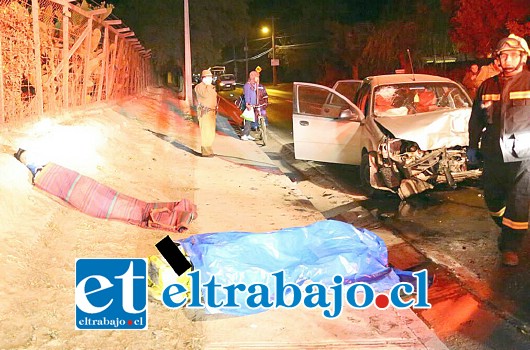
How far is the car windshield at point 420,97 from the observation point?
8977mm

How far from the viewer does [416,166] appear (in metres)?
7.86

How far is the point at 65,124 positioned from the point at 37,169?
350cm

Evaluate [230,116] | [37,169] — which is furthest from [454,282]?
[230,116]

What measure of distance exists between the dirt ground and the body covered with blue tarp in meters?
0.44

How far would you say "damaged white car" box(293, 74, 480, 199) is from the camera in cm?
778

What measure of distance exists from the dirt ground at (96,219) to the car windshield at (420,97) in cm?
209

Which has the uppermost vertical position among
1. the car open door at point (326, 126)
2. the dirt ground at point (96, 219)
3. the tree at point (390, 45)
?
the tree at point (390, 45)

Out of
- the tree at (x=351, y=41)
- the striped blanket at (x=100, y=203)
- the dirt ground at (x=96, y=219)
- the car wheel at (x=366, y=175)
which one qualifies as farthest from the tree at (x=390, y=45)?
the striped blanket at (x=100, y=203)

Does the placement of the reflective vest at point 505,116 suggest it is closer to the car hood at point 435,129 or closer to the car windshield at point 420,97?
the car hood at point 435,129

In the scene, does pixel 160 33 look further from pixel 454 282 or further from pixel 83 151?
pixel 454 282

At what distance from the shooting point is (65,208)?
572cm

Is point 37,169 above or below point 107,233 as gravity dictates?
above

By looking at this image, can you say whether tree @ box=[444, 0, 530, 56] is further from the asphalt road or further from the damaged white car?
the asphalt road

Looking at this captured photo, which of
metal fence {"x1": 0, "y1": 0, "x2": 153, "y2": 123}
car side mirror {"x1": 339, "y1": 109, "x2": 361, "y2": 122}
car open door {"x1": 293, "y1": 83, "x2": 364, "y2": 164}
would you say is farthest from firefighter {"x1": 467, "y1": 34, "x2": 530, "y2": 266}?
metal fence {"x1": 0, "y1": 0, "x2": 153, "y2": 123}
